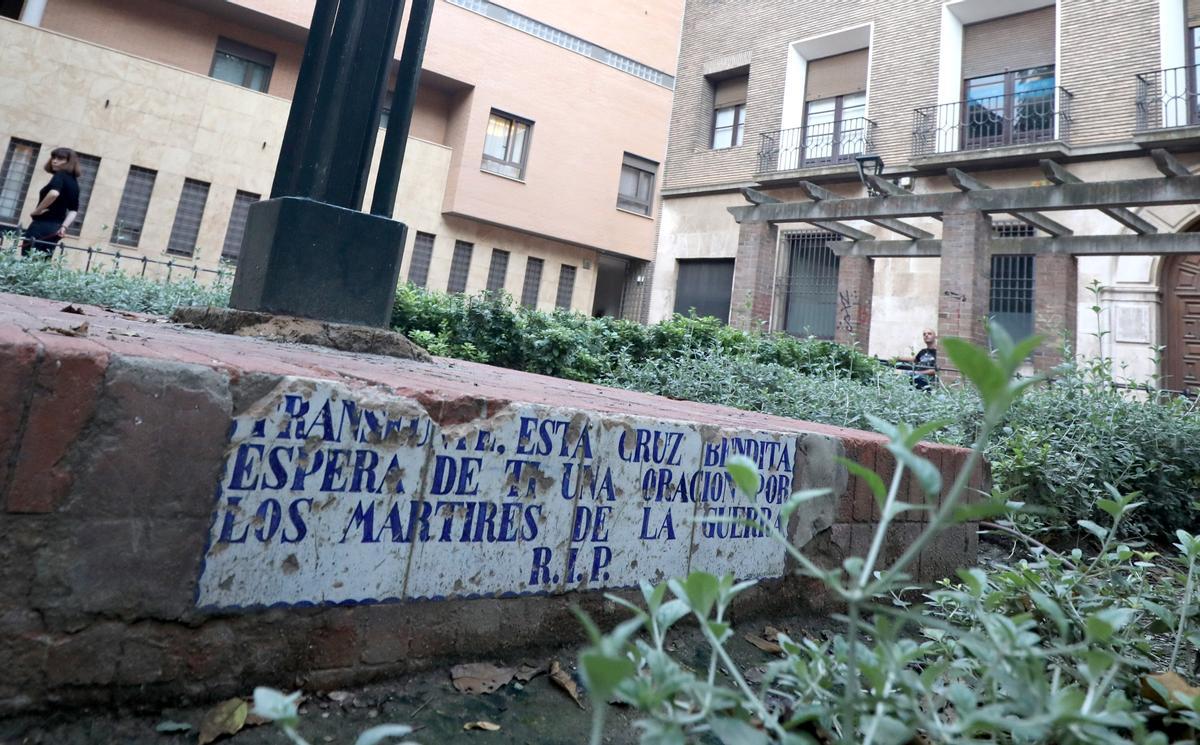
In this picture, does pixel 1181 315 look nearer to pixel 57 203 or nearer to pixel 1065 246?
pixel 1065 246

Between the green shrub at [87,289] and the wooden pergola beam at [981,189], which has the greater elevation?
the wooden pergola beam at [981,189]

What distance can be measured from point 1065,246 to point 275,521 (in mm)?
11460

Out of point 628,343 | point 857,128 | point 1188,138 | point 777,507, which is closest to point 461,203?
point 857,128

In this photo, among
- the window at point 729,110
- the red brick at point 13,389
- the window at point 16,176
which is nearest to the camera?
the red brick at point 13,389

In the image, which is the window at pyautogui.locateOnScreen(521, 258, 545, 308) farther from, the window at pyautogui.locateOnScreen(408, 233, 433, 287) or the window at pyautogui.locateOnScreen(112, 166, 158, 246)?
the window at pyautogui.locateOnScreen(112, 166, 158, 246)

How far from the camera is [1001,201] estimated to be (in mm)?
9867

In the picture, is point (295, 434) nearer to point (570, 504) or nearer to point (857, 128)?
point (570, 504)

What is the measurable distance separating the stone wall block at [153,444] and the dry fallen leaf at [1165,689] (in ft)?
6.01

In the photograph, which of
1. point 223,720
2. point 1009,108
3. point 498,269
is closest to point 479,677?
point 223,720

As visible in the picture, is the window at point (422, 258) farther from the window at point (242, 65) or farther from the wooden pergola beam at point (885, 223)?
the wooden pergola beam at point (885, 223)

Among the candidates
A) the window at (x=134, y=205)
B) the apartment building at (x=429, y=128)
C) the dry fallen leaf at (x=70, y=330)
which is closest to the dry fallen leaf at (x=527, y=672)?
the dry fallen leaf at (x=70, y=330)

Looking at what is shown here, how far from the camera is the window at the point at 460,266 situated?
17109mm

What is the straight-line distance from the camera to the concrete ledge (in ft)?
3.91

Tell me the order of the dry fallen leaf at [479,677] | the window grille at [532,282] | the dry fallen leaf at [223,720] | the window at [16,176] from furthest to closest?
the window grille at [532,282]
the window at [16,176]
the dry fallen leaf at [479,677]
the dry fallen leaf at [223,720]
